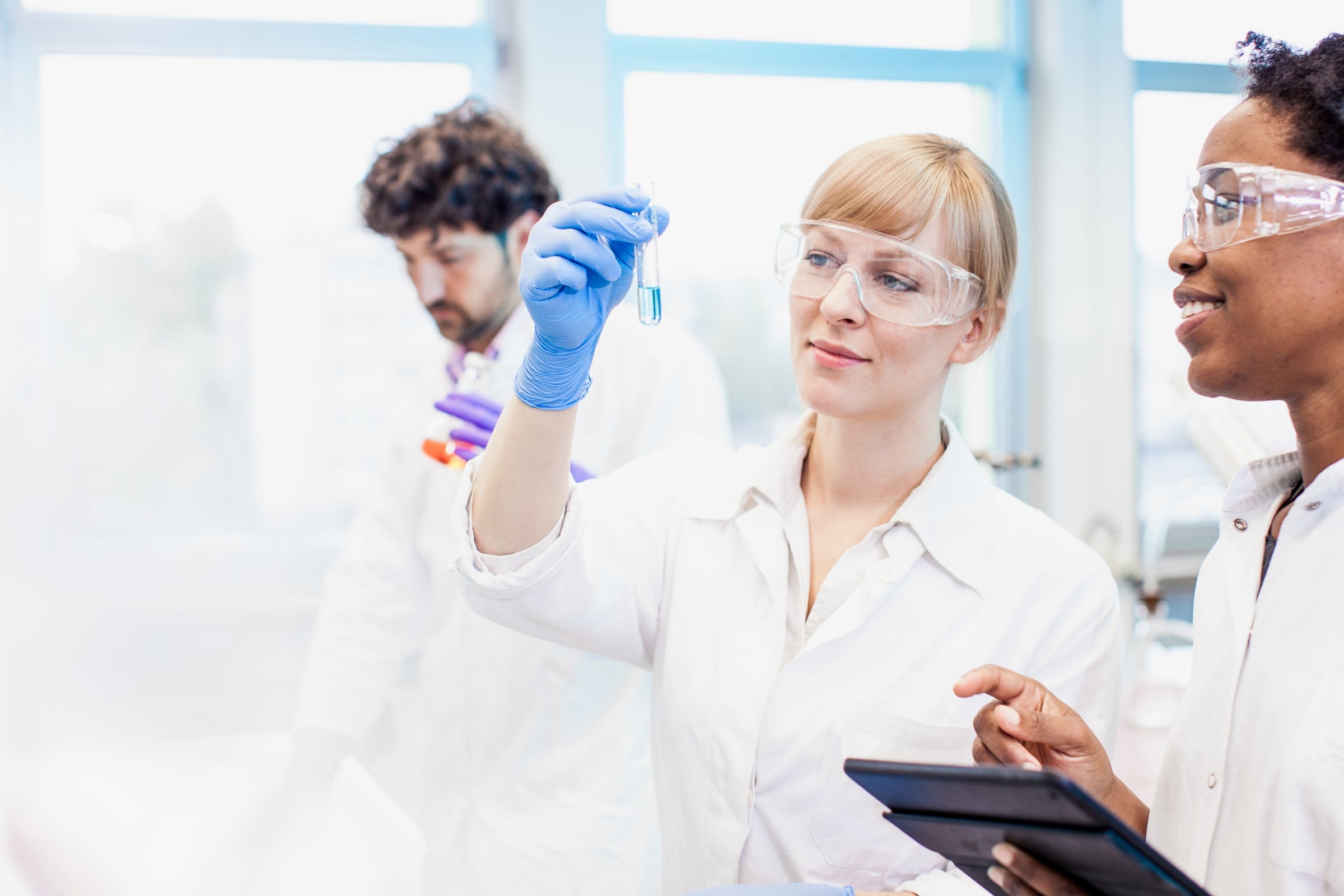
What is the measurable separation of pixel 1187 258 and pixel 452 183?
1.17m

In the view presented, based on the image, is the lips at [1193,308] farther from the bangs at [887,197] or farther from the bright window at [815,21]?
the bright window at [815,21]

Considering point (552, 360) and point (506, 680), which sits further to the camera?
point (506, 680)

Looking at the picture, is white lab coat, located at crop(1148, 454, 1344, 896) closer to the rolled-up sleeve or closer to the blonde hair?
the blonde hair

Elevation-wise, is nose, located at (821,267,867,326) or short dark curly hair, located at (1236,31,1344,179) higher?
short dark curly hair, located at (1236,31,1344,179)

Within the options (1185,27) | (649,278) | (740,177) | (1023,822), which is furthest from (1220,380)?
(1185,27)

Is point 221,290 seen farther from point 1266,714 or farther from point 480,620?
point 1266,714

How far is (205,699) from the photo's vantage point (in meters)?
2.70

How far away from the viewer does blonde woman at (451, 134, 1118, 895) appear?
107cm

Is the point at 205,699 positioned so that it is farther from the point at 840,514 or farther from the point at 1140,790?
the point at 1140,790

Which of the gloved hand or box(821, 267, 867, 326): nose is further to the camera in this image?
the gloved hand

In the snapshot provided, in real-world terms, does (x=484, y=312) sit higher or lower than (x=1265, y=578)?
higher

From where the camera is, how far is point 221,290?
2.80 metres

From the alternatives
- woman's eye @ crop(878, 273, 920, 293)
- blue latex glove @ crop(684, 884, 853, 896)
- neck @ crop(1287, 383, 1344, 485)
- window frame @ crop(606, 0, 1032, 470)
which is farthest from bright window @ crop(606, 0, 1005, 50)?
blue latex glove @ crop(684, 884, 853, 896)

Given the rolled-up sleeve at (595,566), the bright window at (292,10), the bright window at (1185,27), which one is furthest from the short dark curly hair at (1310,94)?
the bright window at (1185,27)
